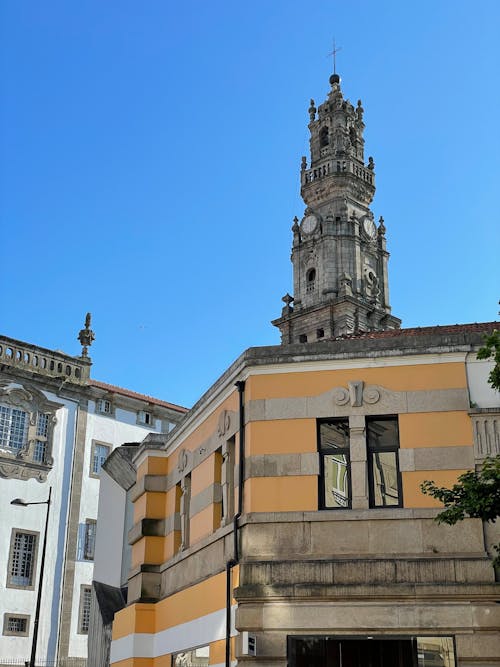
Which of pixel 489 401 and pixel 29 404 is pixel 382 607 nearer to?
pixel 489 401

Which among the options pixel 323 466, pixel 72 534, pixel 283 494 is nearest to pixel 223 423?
pixel 283 494

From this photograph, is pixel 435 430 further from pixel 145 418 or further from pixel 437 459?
pixel 145 418

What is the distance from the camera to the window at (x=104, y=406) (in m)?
49.8

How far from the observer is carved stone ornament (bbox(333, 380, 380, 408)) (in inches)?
621

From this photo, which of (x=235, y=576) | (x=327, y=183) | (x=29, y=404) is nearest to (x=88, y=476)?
(x=29, y=404)

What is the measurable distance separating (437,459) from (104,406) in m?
37.0

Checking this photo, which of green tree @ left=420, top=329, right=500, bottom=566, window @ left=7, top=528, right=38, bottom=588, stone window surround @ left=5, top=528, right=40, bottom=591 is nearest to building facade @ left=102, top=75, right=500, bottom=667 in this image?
Result: green tree @ left=420, top=329, right=500, bottom=566

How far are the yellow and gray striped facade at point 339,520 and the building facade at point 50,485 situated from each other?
27.3m

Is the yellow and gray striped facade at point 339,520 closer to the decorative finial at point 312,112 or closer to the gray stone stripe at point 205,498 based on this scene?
the gray stone stripe at point 205,498

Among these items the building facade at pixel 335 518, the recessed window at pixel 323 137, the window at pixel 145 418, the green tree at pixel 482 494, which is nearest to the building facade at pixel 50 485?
the window at pixel 145 418

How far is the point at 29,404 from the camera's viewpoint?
46.0 meters

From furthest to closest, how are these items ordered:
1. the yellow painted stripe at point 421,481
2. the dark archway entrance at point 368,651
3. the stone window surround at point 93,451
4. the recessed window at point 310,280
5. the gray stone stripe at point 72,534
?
the recessed window at point 310,280 → the stone window surround at point 93,451 → the gray stone stripe at point 72,534 → the yellow painted stripe at point 421,481 → the dark archway entrance at point 368,651

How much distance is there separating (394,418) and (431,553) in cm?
249

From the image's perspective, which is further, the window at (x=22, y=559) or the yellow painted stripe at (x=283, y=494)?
the window at (x=22, y=559)
